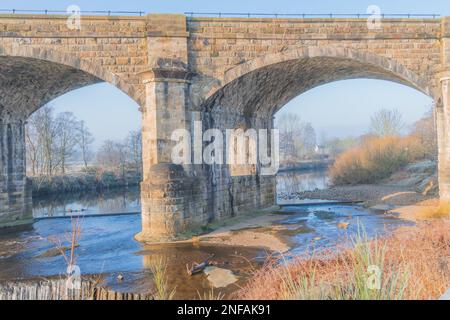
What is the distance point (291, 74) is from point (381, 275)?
11.9 meters

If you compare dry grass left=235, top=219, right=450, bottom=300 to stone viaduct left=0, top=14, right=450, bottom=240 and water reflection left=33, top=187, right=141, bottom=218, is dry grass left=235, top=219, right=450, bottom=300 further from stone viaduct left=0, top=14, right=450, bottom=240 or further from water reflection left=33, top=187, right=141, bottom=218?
water reflection left=33, top=187, right=141, bottom=218

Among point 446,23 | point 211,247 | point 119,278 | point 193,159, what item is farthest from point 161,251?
point 446,23

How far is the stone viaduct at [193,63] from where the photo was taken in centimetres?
1279

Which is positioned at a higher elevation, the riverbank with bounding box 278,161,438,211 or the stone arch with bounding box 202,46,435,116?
the stone arch with bounding box 202,46,435,116

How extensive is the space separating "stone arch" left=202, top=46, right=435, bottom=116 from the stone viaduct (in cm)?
5

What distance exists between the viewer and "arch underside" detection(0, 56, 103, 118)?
545 inches

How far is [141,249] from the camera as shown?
11.7 metres

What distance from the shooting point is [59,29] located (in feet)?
42.6

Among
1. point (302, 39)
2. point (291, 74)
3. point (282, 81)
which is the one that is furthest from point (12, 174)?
point (302, 39)

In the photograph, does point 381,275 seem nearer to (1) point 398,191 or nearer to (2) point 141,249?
(2) point 141,249

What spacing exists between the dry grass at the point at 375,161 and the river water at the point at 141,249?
11.2 m

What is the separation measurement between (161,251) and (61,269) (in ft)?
8.66

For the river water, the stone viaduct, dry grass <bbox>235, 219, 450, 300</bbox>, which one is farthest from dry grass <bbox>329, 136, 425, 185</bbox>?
dry grass <bbox>235, 219, 450, 300</bbox>
